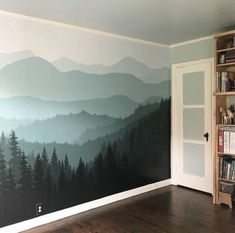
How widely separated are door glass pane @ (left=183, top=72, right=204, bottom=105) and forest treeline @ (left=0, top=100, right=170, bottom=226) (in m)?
0.38

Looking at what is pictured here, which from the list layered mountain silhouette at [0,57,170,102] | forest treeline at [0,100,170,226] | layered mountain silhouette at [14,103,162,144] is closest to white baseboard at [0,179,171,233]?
forest treeline at [0,100,170,226]

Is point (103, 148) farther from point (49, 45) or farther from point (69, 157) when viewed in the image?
Result: point (49, 45)

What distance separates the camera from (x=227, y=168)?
3.70m

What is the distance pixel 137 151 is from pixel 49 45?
6.81ft

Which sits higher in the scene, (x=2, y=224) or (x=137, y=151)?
(x=137, y=151)

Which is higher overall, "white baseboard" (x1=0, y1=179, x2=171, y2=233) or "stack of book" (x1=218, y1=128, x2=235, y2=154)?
"stack of book" (x1=218, y1=128, x2=235, y2=154)

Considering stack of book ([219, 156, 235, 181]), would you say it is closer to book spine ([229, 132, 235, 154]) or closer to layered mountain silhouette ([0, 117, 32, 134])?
book spine ([229, 132, 235, 154])

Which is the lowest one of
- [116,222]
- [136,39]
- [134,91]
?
[116,222]

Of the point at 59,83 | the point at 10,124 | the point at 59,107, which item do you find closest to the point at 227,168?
the point at 59,107

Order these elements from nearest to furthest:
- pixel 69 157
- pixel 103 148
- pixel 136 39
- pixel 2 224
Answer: pixel 2 224 → pixel 69 157 → pixel 103 148 → pixel 136 39

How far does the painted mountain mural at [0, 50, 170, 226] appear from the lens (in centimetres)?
309

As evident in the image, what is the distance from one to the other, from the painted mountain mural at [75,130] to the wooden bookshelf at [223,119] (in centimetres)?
109

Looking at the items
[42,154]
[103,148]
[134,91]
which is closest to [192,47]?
[134,91]

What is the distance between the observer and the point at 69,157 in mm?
3547
